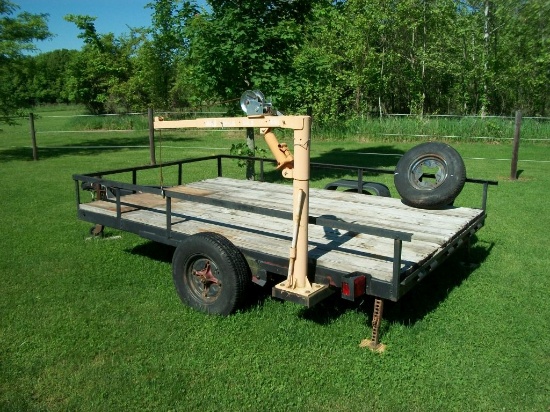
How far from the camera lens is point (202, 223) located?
5918 millimetres

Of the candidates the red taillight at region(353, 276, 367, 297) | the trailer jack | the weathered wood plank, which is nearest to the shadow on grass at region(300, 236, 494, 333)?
the trailer jack

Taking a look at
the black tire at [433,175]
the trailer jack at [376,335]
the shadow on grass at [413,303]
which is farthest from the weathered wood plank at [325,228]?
the shadow on grass at [413,303]

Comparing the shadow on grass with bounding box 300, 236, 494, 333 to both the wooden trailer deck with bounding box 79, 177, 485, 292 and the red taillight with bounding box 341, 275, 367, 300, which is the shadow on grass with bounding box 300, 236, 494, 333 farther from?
the red taillight with bounding box 341, 275, 367, 300

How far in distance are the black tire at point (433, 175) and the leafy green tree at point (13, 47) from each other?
16.2 meters

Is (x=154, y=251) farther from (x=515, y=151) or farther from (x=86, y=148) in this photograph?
(x=86, y=148)

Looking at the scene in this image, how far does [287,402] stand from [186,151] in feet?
52.4

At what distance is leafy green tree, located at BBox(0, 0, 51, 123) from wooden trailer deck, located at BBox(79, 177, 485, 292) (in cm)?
1375

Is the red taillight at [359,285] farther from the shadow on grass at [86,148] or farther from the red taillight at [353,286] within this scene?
the shadow on grass at [86,148]

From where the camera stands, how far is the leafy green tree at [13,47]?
59.6 feet

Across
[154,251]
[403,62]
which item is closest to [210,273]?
[154,251]

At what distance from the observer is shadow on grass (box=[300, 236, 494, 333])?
5.02 meters

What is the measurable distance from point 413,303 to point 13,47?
17620 mm

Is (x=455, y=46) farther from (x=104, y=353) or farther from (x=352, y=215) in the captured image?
(x=104, y=353)

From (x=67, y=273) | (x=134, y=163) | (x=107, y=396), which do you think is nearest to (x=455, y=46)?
(x=134, y=163)
